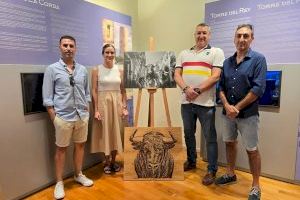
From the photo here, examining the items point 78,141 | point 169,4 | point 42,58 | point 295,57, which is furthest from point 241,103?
point 169,4

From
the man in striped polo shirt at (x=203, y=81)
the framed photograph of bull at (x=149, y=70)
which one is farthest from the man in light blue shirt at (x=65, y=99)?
the man in striped polo shirt at (x=203, y=81)

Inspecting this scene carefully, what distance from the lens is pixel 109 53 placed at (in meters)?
2.71

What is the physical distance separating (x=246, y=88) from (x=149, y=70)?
3.64ft

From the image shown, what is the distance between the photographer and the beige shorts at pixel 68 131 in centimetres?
235

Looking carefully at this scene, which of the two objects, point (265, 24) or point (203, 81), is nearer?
point (203, 81)

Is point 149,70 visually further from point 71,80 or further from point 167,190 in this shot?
point 167,190

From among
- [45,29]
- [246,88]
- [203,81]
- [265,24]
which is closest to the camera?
[246,88]

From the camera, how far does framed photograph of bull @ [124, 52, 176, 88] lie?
285cm

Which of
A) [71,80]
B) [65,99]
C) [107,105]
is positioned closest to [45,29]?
[71,80]

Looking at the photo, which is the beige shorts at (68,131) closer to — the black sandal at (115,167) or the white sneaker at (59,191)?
the white sneaker at (59,191)

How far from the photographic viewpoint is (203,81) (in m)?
2.63

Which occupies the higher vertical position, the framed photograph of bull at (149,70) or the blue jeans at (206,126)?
the framed photograph of bull at (149,70)

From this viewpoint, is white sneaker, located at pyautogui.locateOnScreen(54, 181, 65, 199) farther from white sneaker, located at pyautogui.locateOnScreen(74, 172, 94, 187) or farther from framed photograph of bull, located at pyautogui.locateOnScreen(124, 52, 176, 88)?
framed photograph of bull, located at pyautogui.locateOnScreen(124, 52, 176, 88)

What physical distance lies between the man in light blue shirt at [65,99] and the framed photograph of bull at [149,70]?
0.54 meters
